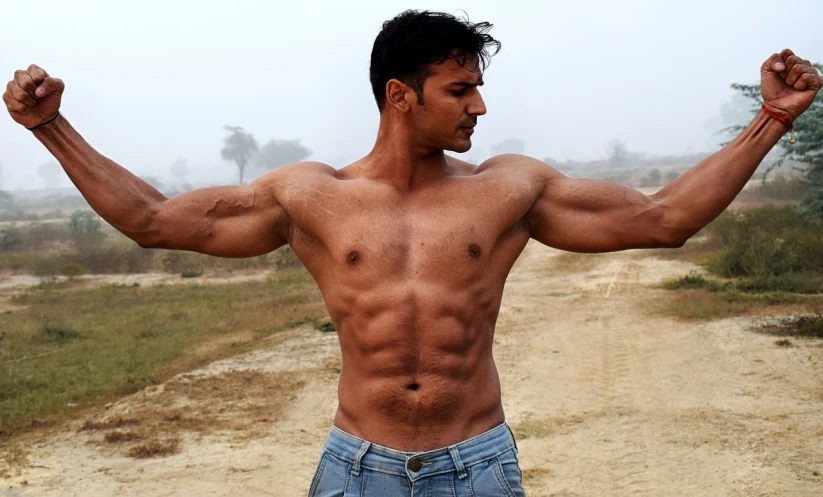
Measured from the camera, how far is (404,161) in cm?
260

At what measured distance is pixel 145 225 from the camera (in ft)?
7.97

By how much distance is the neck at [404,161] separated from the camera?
2598mm

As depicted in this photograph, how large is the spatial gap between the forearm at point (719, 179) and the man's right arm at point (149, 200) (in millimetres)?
1187

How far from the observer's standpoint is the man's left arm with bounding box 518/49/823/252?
8.01 ft

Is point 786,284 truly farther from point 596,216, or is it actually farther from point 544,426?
point 596,216

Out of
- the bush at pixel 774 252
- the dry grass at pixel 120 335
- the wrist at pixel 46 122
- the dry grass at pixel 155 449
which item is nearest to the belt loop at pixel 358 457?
the wrist at pixel 46 122

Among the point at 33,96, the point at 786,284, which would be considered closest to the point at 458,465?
the point at 33,96

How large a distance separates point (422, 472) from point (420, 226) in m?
0.71

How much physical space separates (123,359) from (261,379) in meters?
2.19

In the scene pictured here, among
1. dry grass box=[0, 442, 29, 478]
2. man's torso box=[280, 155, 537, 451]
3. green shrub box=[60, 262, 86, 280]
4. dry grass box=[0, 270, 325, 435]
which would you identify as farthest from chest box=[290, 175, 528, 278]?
green shrub box=[60, 262, 86, 280]

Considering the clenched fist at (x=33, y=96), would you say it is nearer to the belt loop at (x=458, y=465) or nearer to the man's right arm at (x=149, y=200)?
the man's right arm at (x=149, y=200)

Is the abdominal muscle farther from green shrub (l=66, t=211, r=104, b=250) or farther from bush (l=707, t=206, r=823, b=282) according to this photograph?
green shrub (l=66, t=211, r=104, b=250)

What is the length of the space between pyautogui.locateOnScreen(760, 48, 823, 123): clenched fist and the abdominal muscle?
1.06 m

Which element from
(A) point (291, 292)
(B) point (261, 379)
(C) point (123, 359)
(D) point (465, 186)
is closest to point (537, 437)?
(B) point (261, 379)
